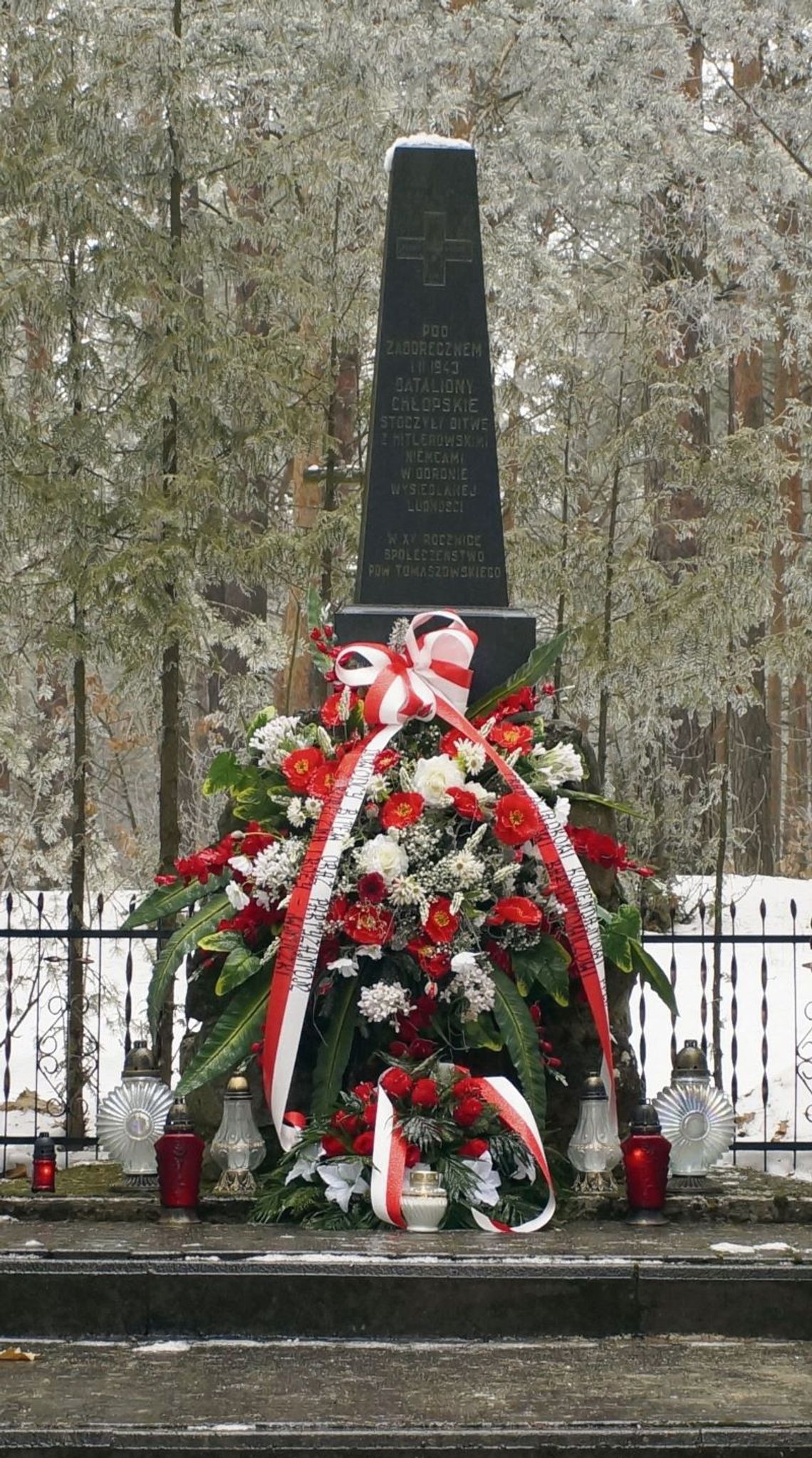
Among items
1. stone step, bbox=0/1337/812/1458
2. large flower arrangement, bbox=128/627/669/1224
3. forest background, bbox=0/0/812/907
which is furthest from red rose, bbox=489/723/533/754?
forest background, bbox=0/0/812/907

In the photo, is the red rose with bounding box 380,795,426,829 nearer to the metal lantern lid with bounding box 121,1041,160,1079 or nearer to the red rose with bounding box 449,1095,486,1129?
the red rose with bounding box 449,1095,486,1129

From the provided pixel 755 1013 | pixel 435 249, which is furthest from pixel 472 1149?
pixel 755 1013

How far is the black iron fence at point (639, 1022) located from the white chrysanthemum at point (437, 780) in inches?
48.5

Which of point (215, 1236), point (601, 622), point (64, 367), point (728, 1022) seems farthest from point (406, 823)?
point (728, 1022)

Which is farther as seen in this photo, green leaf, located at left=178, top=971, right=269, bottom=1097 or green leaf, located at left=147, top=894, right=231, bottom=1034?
green leaf, located at left=147, top=894, right=231, bottom=1034

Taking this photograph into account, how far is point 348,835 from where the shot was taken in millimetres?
5777

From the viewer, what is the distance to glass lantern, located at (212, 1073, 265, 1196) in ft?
18.7

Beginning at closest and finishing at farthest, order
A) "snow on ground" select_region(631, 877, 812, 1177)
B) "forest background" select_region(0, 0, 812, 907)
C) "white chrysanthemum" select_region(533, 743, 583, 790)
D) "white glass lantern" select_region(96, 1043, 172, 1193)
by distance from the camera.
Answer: "white glass lantern" select_region(96, 1043, 172, 1193) < "white chrysanthemum" select_region(533, 743, 583, 790) < "forest background" select_region(0, 0, 812, 907) < "snow on ground" select_region(631, 877, 812, 1177)

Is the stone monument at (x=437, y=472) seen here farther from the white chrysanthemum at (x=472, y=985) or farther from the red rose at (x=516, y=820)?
the white chrysanthemum at (x=472, y=985)

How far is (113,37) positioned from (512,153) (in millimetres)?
7009

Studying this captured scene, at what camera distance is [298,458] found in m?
15.8

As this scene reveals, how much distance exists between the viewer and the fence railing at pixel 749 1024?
867 centimetres

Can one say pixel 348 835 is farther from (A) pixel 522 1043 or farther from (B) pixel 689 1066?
(B) pixel 689 1066

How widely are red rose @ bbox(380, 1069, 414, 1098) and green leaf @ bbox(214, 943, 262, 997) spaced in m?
0.58
